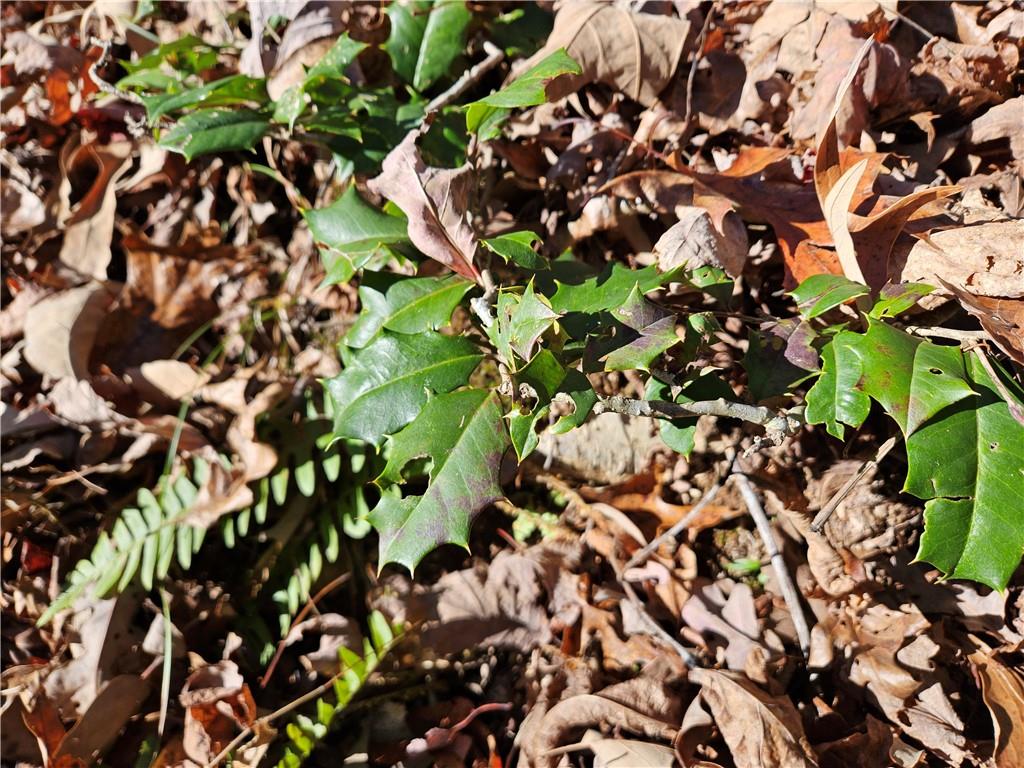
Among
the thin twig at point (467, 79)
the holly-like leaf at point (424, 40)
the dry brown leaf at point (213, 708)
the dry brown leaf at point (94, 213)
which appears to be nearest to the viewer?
the dry brown leaf at point (213, 708)

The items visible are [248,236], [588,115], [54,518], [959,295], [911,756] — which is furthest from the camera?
[248,236]

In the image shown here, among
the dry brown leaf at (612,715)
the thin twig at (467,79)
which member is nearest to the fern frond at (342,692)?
the dry brown leaf at (612,715)

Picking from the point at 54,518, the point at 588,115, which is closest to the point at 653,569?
the point at 588,115

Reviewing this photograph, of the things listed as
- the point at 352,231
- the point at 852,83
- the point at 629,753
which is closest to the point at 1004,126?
the point at 852,83

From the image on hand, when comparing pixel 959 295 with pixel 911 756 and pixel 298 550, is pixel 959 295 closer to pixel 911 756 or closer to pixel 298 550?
pixel 911 756

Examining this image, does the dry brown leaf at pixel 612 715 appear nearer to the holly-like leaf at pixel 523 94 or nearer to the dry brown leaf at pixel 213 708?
the dry brown leaf at pixel 213 708

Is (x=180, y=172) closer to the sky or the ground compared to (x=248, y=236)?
closer to the sky
